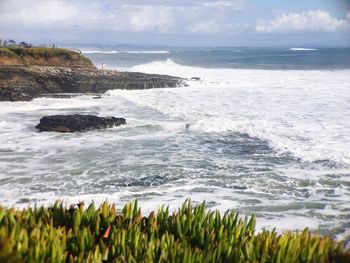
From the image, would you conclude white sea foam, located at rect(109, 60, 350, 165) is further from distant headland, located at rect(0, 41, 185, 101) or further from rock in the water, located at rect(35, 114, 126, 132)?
rock in the water, located at rect(35, 114, 126, 132)

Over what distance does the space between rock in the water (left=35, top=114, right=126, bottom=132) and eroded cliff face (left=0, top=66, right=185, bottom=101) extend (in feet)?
35.5

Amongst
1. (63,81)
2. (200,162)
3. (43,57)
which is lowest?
(200,162)

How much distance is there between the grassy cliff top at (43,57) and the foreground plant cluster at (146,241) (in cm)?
3319

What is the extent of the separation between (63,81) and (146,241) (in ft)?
101

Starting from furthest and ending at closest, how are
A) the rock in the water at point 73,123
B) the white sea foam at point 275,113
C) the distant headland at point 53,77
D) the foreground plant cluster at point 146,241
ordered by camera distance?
the distant headland at point 53,77, the rock in the water at point 73,123, the white sea foam at point 275,113, the foreground plant cluster at point 146,241

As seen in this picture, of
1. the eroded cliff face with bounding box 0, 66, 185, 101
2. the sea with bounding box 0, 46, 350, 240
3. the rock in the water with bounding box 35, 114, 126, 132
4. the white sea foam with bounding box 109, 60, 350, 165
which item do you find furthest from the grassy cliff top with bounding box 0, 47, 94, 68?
the rock in the water with bounding box 35, 114, 126, 132

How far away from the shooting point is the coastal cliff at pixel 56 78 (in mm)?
29500

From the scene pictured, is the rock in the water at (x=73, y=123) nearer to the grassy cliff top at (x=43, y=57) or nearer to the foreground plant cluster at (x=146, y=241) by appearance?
the foreground plant cluster at (x=146, y=241)

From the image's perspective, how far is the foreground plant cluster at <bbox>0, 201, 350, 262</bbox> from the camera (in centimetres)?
330

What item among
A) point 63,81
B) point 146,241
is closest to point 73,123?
point 146,241

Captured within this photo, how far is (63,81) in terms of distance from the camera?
33.2 m

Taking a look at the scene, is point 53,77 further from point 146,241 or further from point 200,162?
point 146,241

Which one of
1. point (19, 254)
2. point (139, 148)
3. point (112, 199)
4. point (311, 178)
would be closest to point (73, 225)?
point (19, 254)

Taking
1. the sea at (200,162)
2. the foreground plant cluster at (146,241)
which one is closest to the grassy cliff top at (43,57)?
the sea at (200,162)
